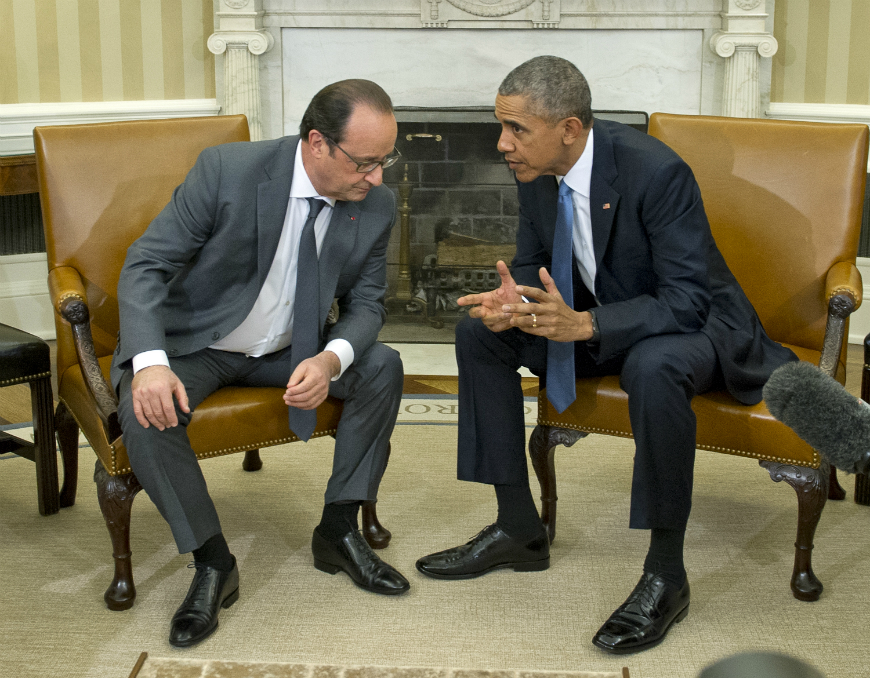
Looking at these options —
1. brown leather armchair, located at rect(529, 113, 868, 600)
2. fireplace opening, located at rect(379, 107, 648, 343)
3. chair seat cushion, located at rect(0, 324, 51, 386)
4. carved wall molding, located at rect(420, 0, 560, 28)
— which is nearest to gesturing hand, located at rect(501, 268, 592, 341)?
brown leather armchair, located at rect(529, 113, 868, 600)

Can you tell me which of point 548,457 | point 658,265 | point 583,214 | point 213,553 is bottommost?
point 213,553

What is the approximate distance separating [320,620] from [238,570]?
29 cm

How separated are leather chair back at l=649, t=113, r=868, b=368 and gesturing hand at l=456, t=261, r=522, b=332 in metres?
0.76

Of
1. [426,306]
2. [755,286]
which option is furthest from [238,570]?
[426,306]

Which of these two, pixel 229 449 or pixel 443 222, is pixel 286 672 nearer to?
pixel 229 449

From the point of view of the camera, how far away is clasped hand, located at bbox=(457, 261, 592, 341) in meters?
1.99

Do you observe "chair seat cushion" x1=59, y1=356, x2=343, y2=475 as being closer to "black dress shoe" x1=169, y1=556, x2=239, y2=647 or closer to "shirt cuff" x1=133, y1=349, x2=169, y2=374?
"shirt cuff" x1=133, y1=349, x2=169, y2=374

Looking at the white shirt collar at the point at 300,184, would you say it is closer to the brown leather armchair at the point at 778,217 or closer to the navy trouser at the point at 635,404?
the navy trouser at the point at 635,404

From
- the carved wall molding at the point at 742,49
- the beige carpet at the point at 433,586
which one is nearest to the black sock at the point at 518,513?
the beige carpet at the point at 433,586

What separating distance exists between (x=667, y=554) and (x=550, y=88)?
1033mm

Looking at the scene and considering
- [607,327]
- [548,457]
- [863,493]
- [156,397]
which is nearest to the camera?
[156,397]

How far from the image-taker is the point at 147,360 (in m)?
2.01

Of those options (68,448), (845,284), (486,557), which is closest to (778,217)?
(845,284)

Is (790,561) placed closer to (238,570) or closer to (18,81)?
(238,570)
